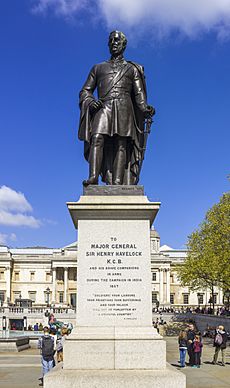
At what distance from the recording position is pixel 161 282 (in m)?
124

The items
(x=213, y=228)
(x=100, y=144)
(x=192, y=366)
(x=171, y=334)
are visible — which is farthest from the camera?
(x=171, y=334)

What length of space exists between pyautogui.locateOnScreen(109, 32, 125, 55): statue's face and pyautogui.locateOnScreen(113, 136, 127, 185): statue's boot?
6.08 ft

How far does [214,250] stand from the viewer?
148 ft

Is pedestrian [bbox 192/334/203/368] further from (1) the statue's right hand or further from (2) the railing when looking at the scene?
(2) the railing

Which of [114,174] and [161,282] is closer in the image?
[114,174]

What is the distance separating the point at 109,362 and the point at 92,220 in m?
2.38

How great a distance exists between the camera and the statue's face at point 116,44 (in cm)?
1032

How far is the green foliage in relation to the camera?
1673 inches

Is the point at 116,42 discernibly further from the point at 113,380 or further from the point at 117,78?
the point at 113,380

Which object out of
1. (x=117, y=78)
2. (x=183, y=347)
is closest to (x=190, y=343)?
(x=183, y=347)

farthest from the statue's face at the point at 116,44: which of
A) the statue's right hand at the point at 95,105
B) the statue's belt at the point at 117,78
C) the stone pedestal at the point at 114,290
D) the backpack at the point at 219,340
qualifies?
the backpack at the point at 219,340

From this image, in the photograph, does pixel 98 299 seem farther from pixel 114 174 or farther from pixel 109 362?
pixel 114 174

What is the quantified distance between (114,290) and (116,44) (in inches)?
194

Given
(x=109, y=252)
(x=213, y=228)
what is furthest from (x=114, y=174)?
(x=213, y=228)
